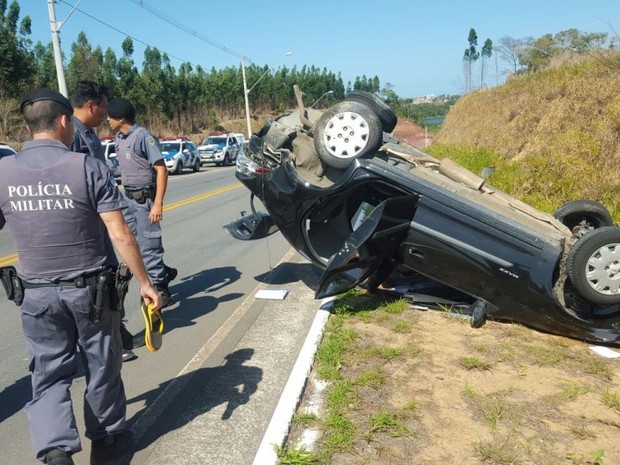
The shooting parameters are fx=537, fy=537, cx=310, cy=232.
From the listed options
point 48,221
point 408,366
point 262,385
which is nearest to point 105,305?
point 48,221

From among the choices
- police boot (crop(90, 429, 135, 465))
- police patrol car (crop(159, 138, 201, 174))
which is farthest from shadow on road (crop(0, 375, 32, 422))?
police patrol car (crop(159, 138, 201, 174))

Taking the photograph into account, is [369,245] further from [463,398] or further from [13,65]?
[13,65]

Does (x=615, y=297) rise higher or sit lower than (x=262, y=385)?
higher

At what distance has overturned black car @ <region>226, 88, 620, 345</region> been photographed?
4.08 metres

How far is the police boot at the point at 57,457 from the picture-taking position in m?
2.64

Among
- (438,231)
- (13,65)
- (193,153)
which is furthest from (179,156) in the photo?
(438,231)

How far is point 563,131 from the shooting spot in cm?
1094

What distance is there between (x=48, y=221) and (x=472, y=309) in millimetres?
3380

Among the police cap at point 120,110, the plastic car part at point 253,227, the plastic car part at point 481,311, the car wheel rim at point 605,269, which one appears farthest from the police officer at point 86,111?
the car wheel rim at point 605,269

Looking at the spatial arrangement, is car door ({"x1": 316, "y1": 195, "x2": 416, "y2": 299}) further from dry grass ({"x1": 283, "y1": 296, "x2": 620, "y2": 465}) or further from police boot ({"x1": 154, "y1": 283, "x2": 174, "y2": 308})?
police boot ({"x1": 154, "y1": 283, "x2": 174, "y2": 308})

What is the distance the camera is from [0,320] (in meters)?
5.32

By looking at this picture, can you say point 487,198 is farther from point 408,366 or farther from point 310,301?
point 310,301

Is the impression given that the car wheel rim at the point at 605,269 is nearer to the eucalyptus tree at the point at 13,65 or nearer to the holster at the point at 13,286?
the holster at the point at 13,286

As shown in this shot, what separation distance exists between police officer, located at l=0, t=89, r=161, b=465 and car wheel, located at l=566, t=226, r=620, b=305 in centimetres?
306
